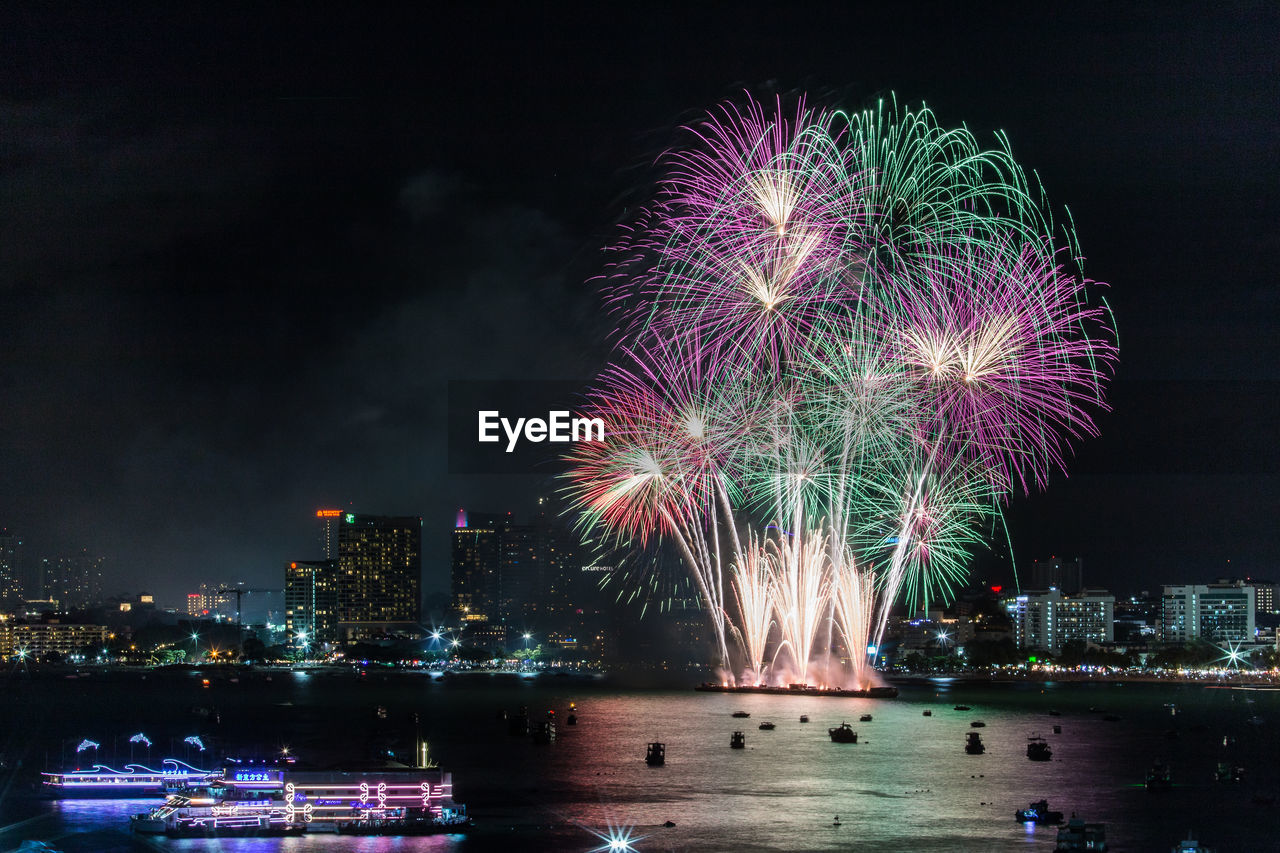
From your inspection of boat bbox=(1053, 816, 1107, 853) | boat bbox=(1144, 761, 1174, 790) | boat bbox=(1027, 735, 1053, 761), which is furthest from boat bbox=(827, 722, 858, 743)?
boat bbox=(1053, 816, 1107, 853)

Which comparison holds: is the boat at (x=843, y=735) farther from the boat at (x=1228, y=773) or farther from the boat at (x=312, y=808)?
the boat at (x=312, y=808)

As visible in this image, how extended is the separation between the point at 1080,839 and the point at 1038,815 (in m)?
6.78

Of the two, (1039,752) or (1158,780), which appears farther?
(1039,752)

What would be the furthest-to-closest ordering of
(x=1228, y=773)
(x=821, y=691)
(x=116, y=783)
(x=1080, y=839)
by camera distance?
1. (x=821, y=691)
2. (x=1228, y=773)
3. (x=116, y=783)
4. (x=1080, y=839)

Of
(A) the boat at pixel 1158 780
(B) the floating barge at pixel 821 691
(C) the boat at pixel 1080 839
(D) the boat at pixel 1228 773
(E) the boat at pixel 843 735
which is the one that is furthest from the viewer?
(B) the floating barge at pixel 821 691

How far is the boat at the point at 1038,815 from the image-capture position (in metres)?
45.3

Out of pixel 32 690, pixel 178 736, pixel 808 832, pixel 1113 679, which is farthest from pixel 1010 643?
pixel 808 832

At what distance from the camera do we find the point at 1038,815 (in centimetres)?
4562

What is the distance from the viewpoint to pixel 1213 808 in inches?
1961

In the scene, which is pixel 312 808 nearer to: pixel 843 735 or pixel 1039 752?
pixel 843 735

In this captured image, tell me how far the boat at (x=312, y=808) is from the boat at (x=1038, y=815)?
19048 mm

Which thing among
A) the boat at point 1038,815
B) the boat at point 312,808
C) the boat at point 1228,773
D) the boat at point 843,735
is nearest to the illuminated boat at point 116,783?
the boat at point 312,808

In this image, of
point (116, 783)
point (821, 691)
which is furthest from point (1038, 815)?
point (821, 691)

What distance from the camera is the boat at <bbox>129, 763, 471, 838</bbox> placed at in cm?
4097
